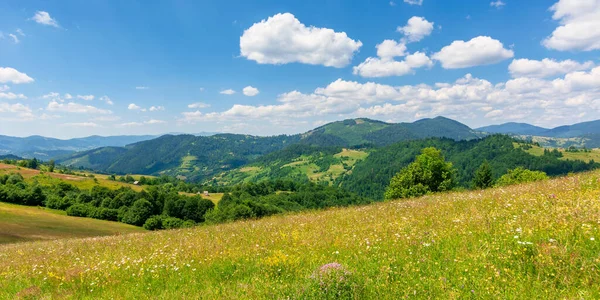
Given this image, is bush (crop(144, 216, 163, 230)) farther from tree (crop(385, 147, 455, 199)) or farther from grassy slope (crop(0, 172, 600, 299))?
grassy slope (crop(0, 172, 600, 299))

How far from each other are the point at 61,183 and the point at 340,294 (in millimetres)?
156793

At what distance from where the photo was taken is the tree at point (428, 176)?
5016cm

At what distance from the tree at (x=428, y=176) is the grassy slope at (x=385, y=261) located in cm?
3987

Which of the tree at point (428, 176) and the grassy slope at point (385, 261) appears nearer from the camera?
the grassy slope at point (385, 261)

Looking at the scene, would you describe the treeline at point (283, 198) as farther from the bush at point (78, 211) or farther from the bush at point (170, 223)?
the bush at point (78, 211)

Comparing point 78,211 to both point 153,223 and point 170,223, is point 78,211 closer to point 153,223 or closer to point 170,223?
point 153,223

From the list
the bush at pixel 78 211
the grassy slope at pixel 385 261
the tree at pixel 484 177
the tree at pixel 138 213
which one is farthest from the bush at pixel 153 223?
the tree at pixel 484 177

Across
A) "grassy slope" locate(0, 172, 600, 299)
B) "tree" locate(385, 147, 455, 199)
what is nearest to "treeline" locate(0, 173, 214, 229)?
"tree" locate(385, 147, 455, 199)

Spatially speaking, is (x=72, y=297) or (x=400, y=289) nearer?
(x=400, y=289)

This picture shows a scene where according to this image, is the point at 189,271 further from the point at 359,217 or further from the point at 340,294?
the point at 359,217

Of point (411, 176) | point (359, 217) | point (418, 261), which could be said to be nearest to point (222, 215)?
point (411, 176)

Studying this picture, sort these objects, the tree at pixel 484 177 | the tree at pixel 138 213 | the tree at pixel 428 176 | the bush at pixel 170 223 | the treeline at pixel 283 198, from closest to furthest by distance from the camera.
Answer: the tree at pixel 428 176, the tree at pixel 484 177, the bush at pixel 170 223, the tree at pixel 138 213, the treeline at pixel 283 198

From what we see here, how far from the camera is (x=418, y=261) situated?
6.48m

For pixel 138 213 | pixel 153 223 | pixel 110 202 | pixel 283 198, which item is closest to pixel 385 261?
pixel 153 223
